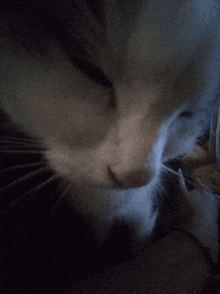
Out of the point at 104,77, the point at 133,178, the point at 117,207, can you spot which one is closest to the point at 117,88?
the point at 104,77

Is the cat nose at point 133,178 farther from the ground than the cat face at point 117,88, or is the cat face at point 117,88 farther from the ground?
the cat face at point 117,88

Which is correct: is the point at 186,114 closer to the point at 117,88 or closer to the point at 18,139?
the point at 117,88

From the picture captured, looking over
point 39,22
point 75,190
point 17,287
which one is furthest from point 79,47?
point 17,287

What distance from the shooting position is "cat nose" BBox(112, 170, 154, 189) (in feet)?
1.13

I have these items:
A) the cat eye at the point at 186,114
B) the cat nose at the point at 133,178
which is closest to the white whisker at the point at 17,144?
the cat nose at the point at 133,178

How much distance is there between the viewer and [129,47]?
0.94ft

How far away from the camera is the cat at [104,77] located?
10.7 inches

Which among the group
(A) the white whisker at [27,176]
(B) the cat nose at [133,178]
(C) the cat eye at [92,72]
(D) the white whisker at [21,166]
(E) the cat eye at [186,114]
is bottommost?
(B) the cat nose at [133,178]

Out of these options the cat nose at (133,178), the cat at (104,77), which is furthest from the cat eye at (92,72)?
the cat nose at (133,178)

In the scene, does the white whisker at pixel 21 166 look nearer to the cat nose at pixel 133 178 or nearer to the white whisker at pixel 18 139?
the white whisker at pixel 18 139

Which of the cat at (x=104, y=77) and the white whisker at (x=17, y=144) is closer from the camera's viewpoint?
the cat at (x=104, y=77)

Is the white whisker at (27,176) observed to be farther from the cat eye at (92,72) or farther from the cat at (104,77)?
the cat eye at (92,72)

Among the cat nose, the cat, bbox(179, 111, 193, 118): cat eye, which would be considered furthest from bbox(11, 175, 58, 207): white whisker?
bbox(179, 111, 193, 118): cat eye

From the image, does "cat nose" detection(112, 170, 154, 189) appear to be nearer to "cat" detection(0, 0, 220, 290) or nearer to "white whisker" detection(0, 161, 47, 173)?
"cat" detection(0, 0, 220, 290)
